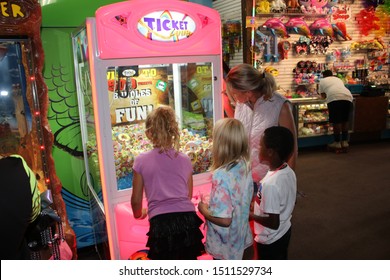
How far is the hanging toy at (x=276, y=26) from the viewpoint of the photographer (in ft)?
21.7

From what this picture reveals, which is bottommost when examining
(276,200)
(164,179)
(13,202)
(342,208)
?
(342,208)

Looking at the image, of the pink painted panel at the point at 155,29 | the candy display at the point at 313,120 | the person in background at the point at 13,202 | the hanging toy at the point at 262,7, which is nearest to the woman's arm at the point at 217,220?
the person in background at the point at 13,202

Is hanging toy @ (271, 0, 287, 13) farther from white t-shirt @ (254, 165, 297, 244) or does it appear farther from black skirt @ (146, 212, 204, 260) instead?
black skirt @ (146, 212, 204, 260)

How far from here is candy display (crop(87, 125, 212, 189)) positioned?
90.6 inches

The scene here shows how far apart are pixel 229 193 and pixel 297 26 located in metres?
6.03

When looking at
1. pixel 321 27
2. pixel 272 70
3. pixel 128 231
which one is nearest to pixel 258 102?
pixel 128 231

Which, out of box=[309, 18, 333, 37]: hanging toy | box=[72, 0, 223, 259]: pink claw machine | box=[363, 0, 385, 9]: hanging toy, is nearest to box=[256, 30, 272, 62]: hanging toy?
box=[309, 18, 333, 37]: hanging toy

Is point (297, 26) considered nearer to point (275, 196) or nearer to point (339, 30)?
point (339, 30)

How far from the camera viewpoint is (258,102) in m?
2.27

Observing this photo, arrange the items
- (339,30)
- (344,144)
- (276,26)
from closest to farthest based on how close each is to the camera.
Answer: (276,26) < (344,144) < (339,30)

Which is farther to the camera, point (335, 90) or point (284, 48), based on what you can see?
point (284, 48)

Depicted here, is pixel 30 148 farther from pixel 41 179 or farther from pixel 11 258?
pixel 11 258

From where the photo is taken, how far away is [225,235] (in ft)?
6.06

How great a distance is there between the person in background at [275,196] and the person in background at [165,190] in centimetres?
40
